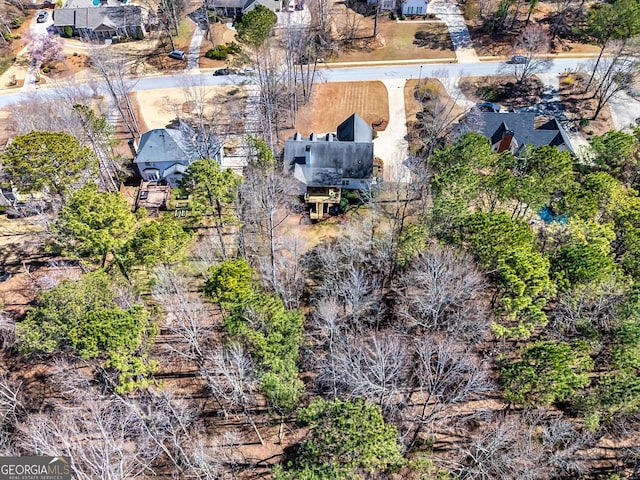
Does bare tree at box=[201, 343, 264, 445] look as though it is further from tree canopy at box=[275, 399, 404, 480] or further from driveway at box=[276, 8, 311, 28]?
driveway at box=[276, 8, 311, 28]

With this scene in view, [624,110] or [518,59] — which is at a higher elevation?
[518,59]

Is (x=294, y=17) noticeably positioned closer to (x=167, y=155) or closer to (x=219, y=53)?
(x=219, y=53)

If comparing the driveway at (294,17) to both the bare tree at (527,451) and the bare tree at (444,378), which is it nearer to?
the bare tree at (444,378)

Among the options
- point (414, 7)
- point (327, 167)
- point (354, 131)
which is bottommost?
point (327, 167)

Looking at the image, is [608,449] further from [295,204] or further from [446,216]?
[295,204]

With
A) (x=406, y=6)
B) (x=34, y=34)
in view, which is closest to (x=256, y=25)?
(x=406, y=6)

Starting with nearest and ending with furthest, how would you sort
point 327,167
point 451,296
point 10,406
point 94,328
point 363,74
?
1. point 94,328
2. point 451,296
3. point 10,406
4. point 327,167
5. point 363,74

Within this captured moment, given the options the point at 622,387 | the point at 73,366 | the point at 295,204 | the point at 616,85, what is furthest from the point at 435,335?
the point at 616,85
